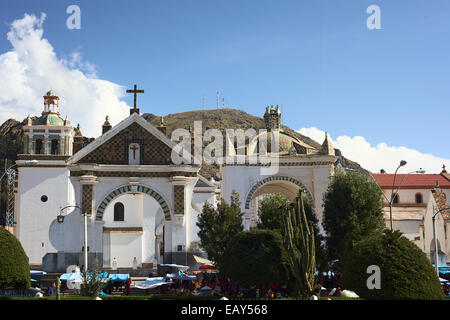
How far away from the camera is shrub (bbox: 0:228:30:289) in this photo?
2527cm

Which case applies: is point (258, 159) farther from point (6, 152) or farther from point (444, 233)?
point (6, 152)

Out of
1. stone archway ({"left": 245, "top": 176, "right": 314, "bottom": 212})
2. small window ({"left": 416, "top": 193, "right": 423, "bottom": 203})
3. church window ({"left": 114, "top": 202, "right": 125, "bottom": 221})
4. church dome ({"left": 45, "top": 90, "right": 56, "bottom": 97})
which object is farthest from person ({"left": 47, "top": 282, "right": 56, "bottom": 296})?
small window ({"left": 416, "top": 193, "right": 423, "bottom": 203})

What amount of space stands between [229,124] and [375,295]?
166613 millimetres

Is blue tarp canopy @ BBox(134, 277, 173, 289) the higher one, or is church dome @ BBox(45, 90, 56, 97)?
church dome @ BBox(45, 90, 56, 97)

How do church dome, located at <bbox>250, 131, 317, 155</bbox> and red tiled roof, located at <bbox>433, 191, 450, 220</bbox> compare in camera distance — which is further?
red tiled roof, located at <bbox>433, 191, 450, 220</bbox>

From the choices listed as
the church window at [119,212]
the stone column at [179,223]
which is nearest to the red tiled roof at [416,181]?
the church window at [119,212]

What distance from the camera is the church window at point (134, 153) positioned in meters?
41.2

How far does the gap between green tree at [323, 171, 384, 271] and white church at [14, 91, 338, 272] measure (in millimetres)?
9380

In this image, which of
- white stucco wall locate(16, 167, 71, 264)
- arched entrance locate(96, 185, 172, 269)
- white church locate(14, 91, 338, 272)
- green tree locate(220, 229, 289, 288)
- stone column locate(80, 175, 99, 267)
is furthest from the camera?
white stucco wall locate(16, 167, 71, 264)

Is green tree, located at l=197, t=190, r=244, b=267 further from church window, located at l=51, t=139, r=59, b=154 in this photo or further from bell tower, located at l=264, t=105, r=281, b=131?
church window, located at l=51, t=139, r=59, b=154

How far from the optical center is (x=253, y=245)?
107 ft

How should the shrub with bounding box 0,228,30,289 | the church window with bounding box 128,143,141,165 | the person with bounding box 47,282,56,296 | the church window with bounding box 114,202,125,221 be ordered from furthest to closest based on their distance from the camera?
the church window with bounding box 114,202,125,221, the church window with bounding box 128,143,141,165, the person with bounding box 47,282,56,296, the shrub with bounding box 0,228,30,289

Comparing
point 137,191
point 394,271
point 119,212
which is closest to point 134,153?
point 137,191

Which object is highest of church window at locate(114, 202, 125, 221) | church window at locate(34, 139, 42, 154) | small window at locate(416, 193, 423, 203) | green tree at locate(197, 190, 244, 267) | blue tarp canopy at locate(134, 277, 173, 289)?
church window at locate(34, 139, 42, 154)
